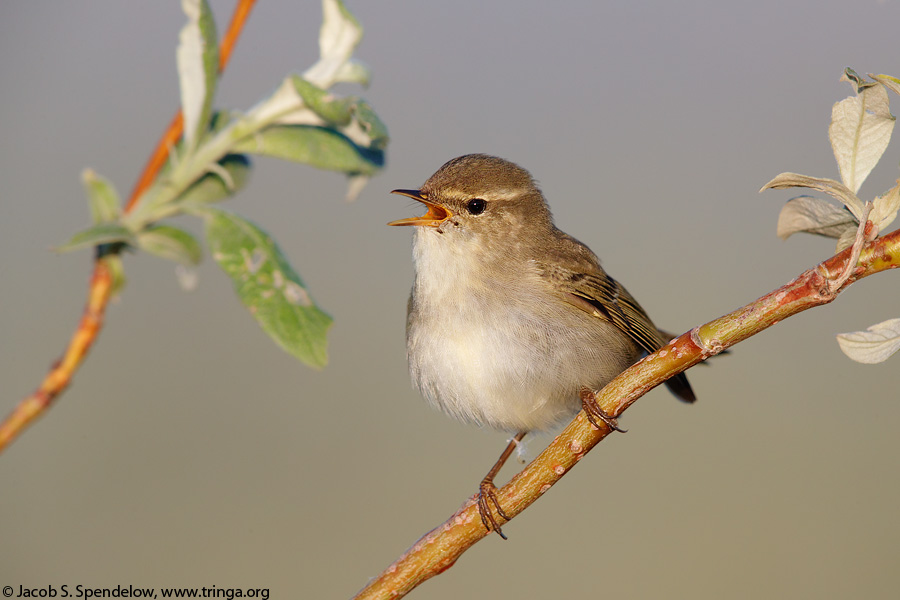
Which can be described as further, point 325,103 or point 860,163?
point 325,103

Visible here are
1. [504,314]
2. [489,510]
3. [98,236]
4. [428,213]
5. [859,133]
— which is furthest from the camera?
[428,213]

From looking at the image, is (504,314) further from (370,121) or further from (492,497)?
(370,121)

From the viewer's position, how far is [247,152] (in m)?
1.71

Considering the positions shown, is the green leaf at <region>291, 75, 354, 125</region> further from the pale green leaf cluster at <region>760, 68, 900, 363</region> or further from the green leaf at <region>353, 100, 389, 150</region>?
the pale green leaf cluster at <region>760, 68, 900, 363</region>

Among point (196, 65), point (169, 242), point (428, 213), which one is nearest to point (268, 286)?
point (169, 242)

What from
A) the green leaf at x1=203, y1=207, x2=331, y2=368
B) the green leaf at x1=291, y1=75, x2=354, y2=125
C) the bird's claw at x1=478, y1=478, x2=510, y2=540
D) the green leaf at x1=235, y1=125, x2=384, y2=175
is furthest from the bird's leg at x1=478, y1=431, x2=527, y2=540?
the green leaf at x1=291, y1=75, x2=354, y2=125

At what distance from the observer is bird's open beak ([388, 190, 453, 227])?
3.16 meters

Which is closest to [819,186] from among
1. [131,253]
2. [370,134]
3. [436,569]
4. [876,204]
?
[876,204]

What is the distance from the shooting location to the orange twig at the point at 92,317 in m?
1.20

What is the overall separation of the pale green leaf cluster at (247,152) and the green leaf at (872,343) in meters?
1.00

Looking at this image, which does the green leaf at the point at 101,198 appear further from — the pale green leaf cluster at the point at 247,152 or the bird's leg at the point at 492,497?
the bird's leg at the point at 492,497

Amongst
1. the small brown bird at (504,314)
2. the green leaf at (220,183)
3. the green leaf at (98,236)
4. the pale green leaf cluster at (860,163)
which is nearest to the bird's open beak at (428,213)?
the small brown bird at (504,314)

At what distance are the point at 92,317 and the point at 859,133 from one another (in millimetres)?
1474

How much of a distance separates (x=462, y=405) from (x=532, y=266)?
680 millimetres
